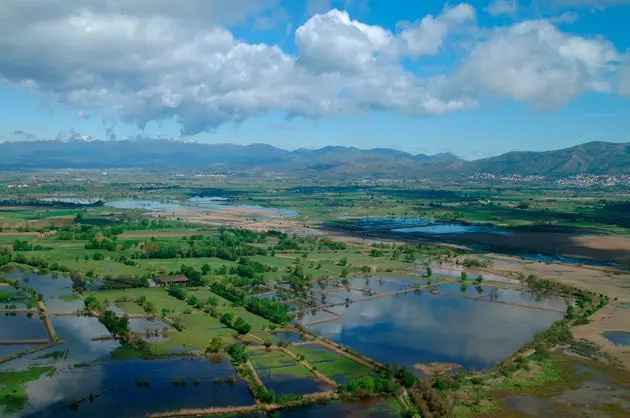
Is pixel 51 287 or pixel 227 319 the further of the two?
pixel 51 287

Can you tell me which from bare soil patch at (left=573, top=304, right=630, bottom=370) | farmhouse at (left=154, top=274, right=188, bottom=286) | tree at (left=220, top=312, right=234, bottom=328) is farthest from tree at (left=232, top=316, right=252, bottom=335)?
bare soil patch at (left=573, top=304, right=630, bottom=370)

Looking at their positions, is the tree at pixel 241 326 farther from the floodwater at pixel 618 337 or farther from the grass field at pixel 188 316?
the floodwater at pixel 618 337

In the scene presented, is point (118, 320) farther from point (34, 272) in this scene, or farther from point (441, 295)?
point (441, 295)

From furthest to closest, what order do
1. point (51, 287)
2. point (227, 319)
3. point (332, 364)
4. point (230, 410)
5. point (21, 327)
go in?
1. point (51, 287)
2. point (227, 319)
3. point (21, 327)
4. point (332, 364)
5. point (230, 410)

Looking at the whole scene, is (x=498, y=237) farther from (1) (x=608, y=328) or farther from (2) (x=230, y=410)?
(2) (x=230, y=410)

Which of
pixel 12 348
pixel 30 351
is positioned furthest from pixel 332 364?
pixel 12 348

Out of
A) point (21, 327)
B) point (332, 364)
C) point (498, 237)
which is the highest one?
point (498, 237)

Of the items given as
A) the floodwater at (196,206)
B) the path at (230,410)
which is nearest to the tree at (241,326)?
A: the path at (230,410)
